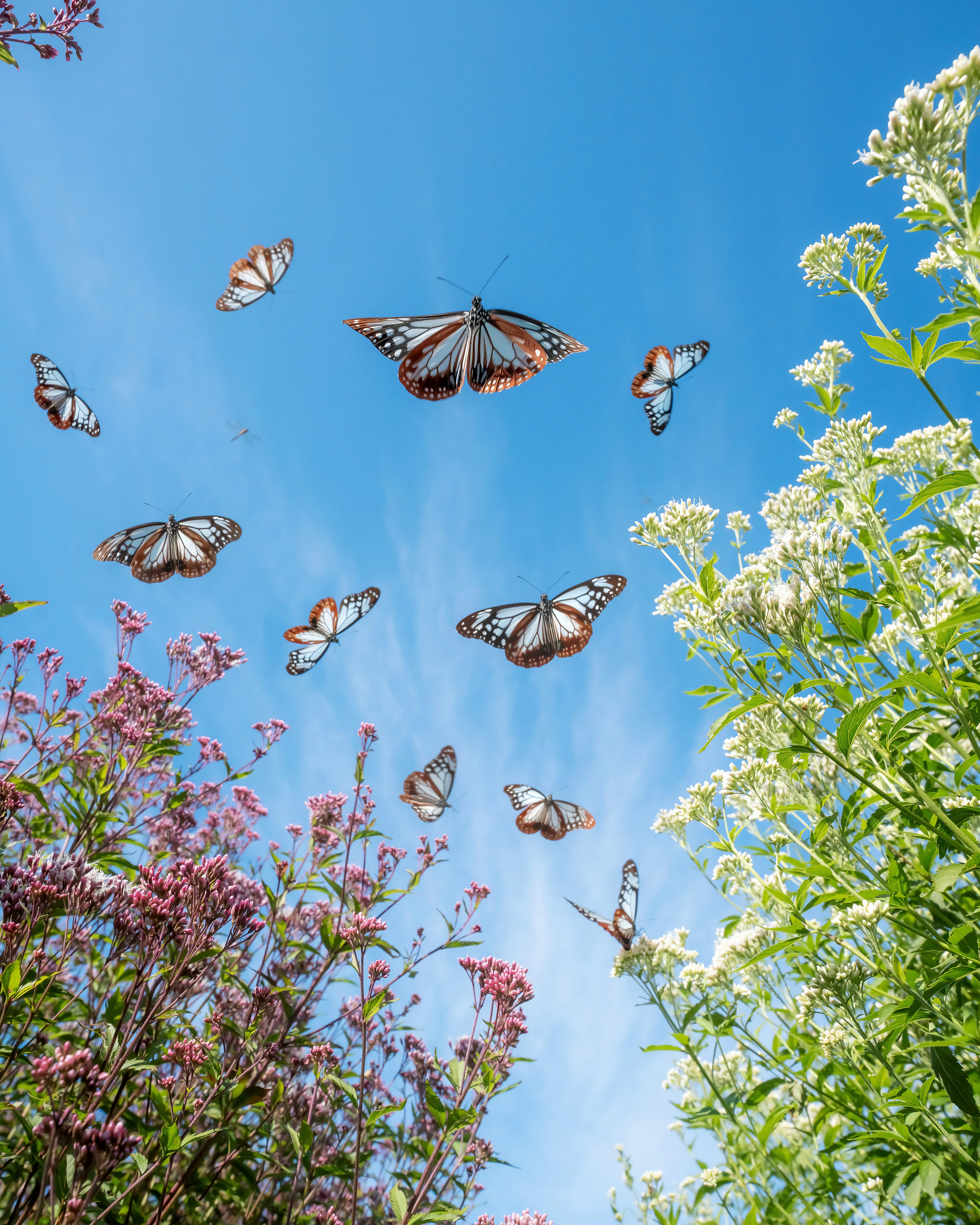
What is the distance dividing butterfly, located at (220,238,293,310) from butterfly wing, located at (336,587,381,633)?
12.0ft

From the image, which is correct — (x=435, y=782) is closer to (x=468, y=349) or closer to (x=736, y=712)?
(x=468, y=349)

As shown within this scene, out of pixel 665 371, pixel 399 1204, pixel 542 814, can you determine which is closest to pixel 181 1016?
pixel 399 1204

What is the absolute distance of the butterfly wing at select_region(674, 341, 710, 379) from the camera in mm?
9102

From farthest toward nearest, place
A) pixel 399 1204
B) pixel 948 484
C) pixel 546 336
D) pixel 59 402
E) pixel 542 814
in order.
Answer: pixel 542 814 < pixel 59 402 < pixel 546 336 < pixel 399 1204 < pixel 948 484

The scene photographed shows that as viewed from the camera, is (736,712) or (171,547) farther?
(171,547)

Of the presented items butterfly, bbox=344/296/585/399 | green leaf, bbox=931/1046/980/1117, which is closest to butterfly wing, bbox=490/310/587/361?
butterfly, bbox=344/296/585/399

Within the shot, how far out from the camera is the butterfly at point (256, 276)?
7.14 metres

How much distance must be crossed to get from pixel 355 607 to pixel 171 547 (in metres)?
2.27

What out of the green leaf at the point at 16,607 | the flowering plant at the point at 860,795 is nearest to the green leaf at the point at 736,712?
the flowering plant at the point at 860,795

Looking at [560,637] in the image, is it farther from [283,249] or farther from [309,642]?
[283,249]

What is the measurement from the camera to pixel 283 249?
7.32 m

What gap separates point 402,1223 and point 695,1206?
3772 millimetres

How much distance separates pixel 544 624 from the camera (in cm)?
811

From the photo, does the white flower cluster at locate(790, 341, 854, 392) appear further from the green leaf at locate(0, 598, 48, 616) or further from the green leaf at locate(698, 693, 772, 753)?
the green leaf at locate(0, 598, 48, 616)
